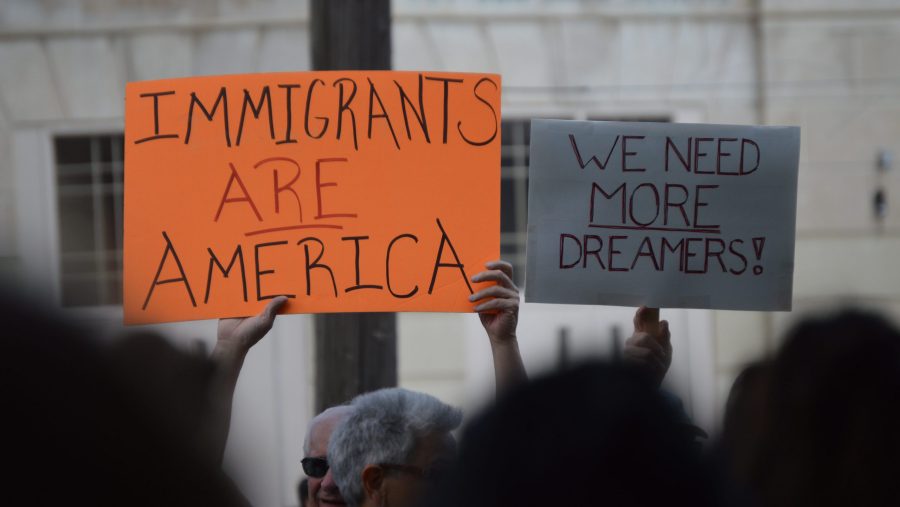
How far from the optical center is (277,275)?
2.44 m

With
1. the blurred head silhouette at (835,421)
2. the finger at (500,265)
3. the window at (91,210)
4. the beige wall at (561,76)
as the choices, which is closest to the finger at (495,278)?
the finger at (500,265)

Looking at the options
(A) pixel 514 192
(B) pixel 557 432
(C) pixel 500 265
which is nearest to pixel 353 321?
(C) pixel 500 265

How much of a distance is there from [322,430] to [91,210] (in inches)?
192

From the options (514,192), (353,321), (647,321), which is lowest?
(353,321)

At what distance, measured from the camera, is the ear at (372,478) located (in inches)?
89.1

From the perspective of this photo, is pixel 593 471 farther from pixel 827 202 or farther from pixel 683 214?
pixel 827 202

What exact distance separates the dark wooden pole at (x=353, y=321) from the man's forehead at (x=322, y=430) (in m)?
0.89

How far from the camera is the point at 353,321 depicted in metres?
3.46

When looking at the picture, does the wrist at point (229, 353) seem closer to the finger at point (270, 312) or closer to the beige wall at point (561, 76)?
the finger at point (270, 312)

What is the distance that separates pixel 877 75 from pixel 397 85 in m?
5.21

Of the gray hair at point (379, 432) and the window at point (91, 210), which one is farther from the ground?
the window at point (91, 210)

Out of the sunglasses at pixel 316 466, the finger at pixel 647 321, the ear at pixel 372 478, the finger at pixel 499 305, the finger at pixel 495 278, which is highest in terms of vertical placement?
the finger at pixel 495 278

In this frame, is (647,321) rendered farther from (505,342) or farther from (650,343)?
(505,342)

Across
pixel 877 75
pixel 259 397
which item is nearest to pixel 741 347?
pixel 877 75
